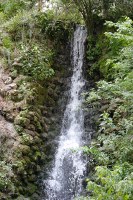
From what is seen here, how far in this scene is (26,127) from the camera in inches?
351

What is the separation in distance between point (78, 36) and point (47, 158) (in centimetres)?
568

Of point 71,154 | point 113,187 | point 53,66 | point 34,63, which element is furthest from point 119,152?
point 53,66

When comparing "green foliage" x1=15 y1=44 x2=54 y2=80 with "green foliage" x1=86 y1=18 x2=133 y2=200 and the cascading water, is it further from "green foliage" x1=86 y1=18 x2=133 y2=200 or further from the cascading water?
"green foliage" x1=86 y1=18 x2=133 y2=200

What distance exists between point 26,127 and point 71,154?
1.49 meters

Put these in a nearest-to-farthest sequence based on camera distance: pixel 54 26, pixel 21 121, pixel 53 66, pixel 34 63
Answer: pixel 21 121, pixel 34 63, pixel 53 66, pixel 54 26

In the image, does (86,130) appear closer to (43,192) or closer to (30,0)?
(43,192)

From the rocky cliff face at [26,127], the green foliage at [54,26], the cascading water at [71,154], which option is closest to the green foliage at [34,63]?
the rocky cliff face at [26,127]

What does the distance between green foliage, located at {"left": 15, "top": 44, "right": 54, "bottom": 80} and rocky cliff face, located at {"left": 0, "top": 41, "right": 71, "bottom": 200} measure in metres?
0.33

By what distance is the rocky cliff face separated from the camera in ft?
25.0

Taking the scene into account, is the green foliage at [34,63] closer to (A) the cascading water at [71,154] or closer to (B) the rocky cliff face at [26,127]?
(B) the rocky cliff face at [26,127]

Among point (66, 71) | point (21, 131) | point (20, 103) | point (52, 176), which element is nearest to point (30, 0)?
point (66, 71)

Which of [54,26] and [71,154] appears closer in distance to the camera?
[71,154]

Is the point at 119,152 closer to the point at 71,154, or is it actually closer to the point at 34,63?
the point at 71,154

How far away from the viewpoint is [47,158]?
8852mm
